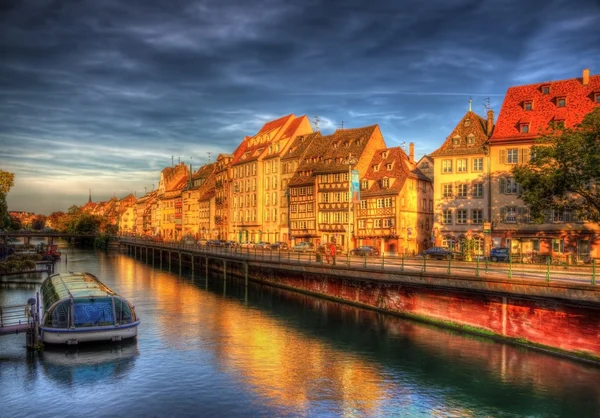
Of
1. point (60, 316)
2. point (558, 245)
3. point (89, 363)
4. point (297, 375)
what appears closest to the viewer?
point (297, 375)

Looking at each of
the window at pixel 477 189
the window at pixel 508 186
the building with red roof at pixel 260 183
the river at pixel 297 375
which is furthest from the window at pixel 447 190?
the building with red roof at pixel 260 183

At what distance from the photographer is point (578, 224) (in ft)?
157

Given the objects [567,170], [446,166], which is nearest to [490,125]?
[446,166]

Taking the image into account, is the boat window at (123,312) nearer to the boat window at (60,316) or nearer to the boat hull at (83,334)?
the boat hull at (83,334)

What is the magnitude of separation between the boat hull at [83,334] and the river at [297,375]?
0.56 m

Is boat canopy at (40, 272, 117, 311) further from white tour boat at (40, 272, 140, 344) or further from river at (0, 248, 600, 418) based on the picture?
river at (0, 248, 600, 418)

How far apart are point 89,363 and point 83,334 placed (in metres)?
2.52

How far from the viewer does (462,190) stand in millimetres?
55094

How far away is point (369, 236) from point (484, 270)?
3301 centimetres

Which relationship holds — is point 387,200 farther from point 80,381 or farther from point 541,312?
point 80,381

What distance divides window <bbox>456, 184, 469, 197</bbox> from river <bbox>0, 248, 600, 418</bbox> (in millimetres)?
23369

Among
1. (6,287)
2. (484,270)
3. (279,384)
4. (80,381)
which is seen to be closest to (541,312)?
(484,270)

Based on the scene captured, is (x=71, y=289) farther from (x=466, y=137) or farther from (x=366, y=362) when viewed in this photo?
(x=466, y=137)

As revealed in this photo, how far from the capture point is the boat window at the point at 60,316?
28406 millimetres
